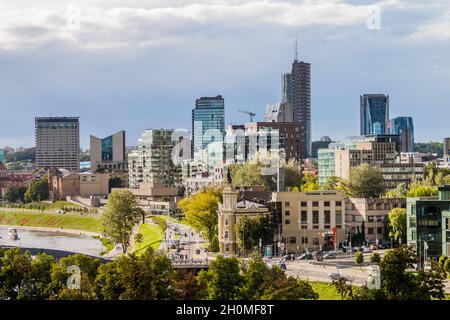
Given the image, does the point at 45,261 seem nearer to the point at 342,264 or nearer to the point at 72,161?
the point at 342,264

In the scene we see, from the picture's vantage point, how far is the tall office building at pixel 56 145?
151ft

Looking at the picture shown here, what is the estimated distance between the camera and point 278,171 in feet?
78.4

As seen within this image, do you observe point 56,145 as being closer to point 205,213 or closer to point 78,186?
point 78,186

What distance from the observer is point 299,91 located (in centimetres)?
5103

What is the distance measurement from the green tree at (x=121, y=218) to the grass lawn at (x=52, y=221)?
5214mm

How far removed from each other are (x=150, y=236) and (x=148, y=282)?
1050 centimetres

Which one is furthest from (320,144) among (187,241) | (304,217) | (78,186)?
(304,217)

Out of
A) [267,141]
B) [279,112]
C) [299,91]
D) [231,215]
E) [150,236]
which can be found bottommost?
[150,236]

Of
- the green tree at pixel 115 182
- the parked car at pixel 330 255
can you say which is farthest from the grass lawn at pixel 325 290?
the green tree at pixel 115 182

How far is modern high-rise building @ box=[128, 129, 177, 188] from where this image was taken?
1334 inches

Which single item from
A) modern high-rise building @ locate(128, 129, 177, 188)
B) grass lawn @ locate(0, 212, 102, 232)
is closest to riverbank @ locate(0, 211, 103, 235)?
grass lawn @ locate(0, 212, 102, 232)
